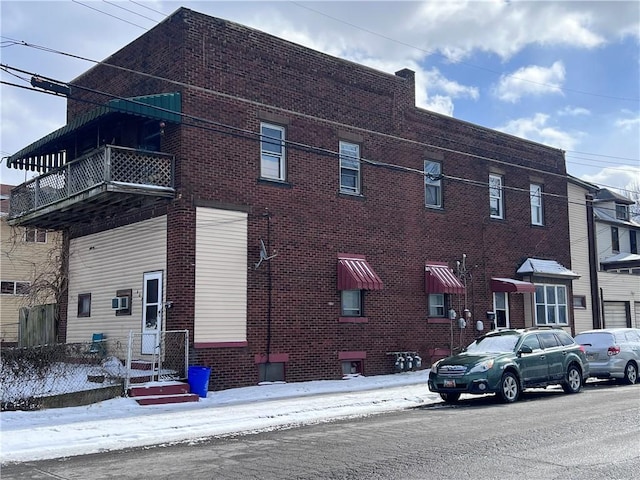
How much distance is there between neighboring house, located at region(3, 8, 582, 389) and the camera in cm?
1758

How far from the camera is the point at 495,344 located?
16.1 m

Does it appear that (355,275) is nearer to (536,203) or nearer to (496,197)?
(496,197)

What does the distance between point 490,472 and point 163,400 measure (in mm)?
9069

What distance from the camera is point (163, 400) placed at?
1514 centimetres

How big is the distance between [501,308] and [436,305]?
3722 mm

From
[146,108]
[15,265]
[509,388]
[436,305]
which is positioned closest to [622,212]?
[436,305]

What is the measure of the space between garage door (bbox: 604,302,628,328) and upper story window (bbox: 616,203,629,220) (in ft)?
16.0

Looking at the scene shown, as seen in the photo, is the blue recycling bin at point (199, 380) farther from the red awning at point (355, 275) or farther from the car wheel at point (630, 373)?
the car wheel at point (630, 373)

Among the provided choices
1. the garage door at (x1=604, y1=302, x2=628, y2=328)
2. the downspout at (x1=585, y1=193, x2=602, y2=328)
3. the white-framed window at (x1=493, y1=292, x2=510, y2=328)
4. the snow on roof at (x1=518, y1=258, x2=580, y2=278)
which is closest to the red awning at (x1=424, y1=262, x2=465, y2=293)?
the white-framed window at (x1=493, y1=292, x2=510, y2=328)

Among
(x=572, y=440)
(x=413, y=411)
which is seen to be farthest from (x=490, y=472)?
(x=413, y=411)

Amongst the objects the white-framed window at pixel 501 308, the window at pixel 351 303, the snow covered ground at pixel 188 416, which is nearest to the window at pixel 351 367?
the window at pixel 351 303

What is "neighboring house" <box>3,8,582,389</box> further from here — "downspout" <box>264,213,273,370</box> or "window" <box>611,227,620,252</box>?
"window" <box>611,227,620,252</box>

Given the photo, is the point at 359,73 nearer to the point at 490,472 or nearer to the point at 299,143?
the point at 299,143

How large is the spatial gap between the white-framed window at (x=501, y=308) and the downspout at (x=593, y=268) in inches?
274
